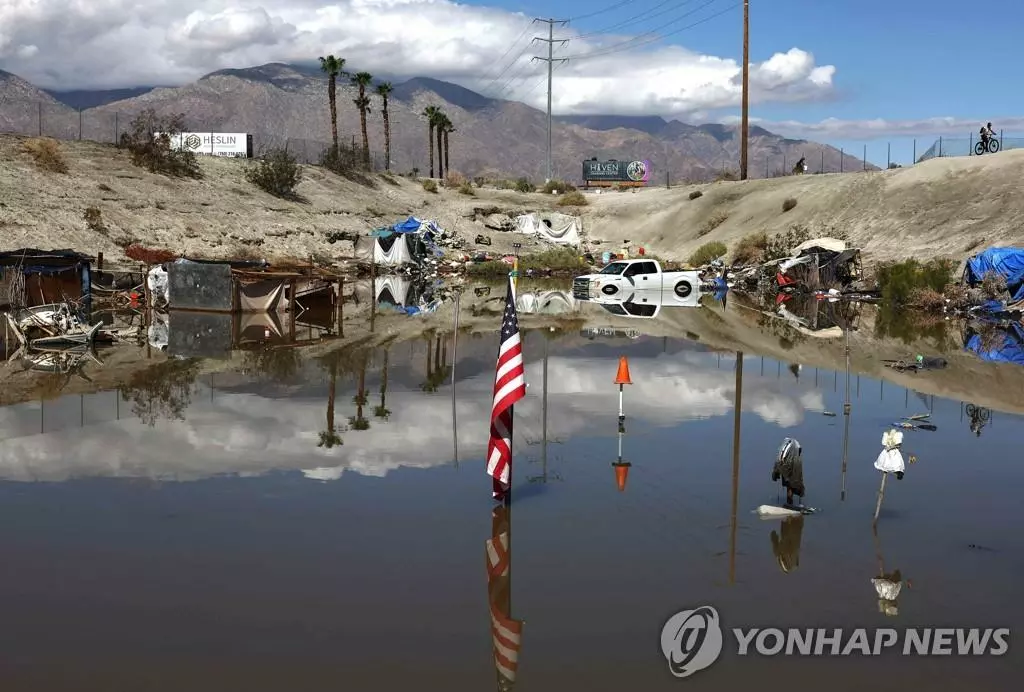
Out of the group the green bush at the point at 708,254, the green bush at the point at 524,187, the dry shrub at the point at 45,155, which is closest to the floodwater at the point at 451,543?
the dry shrub at the point at 45,155

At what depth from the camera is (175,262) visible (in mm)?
38031

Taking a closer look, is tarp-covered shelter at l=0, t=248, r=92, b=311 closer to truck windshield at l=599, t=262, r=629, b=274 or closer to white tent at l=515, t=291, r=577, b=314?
white tent at l=515, t=291, r=577, b=314

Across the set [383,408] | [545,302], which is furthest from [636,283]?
[383,408]

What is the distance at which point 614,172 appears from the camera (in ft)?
385

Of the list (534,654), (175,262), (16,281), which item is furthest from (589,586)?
(175,262)

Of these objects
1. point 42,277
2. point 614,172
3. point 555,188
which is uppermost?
point 614,172

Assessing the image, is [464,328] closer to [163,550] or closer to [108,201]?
[163,550]

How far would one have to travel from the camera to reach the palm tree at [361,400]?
18.5 meters

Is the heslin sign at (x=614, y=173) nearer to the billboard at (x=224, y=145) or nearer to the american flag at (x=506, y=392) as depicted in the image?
the billboard at (x=224, y=145)

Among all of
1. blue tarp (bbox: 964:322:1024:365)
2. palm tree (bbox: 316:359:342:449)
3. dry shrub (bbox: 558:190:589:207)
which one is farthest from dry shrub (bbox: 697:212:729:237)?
palm tree (bbox: 316:359:342:449)

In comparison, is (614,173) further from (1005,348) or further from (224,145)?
(1005,348)

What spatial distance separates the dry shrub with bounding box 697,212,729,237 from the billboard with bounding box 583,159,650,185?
37.6 meters

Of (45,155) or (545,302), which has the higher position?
(45,155)

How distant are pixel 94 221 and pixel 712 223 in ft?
136
